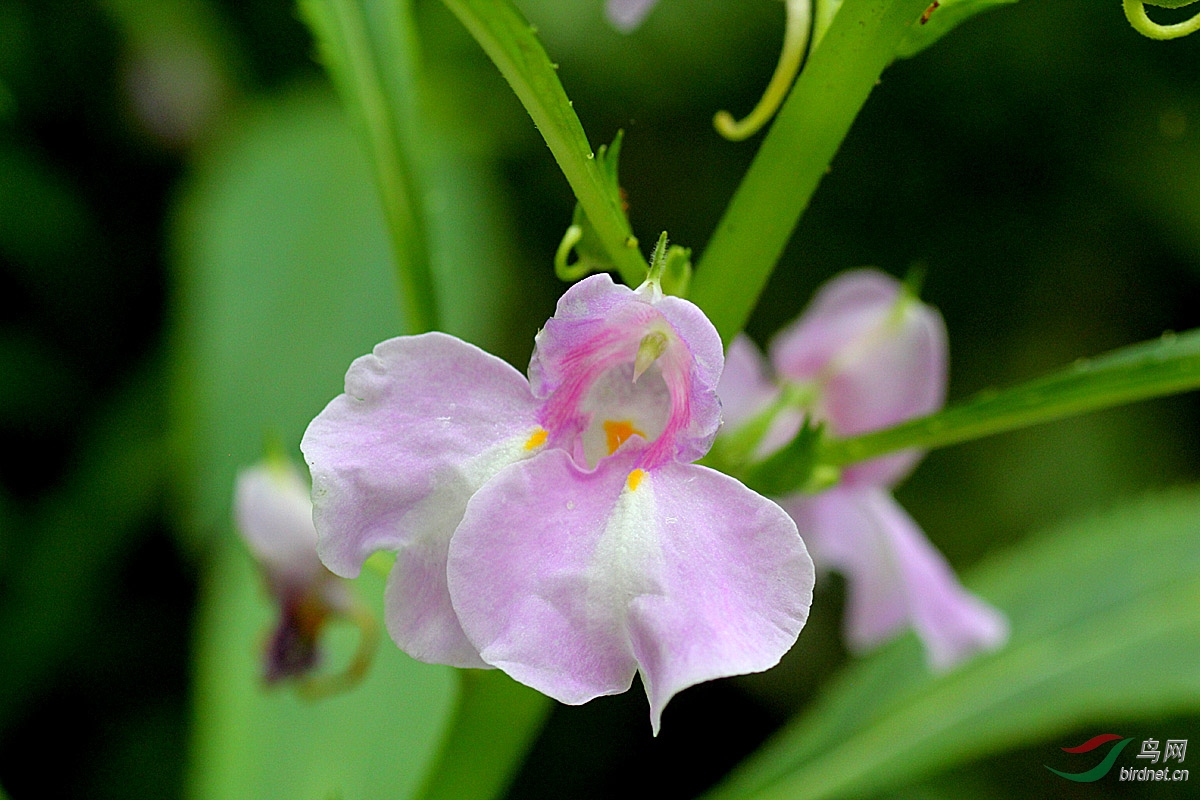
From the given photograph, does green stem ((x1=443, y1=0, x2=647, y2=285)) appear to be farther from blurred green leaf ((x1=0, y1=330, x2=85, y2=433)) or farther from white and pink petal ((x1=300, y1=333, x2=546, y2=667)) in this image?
blurred green leaf ((x1=0, y1=330, x2=85, y2=433))

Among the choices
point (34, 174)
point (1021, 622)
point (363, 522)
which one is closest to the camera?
point (363, 522)

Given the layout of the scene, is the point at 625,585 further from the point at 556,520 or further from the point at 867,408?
the point at 867,408

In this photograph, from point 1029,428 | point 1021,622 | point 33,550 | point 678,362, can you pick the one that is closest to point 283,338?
point 33,550

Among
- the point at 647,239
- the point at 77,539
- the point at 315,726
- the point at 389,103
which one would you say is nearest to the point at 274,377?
the point at 77,539

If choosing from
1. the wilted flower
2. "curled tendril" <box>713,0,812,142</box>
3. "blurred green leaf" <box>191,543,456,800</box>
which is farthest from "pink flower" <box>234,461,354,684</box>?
"curled tendril" <box>713,0,812,142</box>

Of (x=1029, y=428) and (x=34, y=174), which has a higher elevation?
(x=1029, y=428)

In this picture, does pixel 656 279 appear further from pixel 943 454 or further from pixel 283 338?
pixel 943 454
